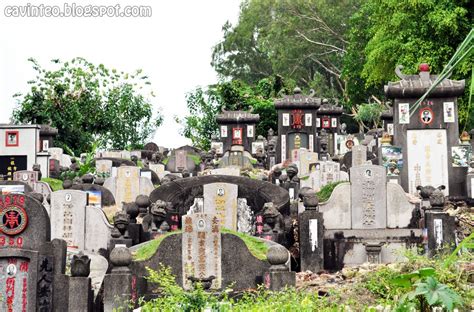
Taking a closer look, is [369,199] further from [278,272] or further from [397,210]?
[278,272]

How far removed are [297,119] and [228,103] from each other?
1233 centimetres

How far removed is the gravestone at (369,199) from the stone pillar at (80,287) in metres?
6.32

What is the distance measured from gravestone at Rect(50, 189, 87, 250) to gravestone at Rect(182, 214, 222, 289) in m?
4.38

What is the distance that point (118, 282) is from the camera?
36.0 ft

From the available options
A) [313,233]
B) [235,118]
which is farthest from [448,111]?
[235,118]

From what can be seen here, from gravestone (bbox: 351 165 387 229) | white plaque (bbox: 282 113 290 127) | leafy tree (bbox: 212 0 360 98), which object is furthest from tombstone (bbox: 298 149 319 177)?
leafy tree (bbox: 212 0 360 98)

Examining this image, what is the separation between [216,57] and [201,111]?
1225 centimetres

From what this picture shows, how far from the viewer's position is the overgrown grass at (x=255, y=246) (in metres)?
11.9

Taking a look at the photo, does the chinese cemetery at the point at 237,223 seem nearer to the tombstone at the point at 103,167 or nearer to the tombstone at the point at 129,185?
the tombstone at the point at 129,185

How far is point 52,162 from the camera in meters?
34.4

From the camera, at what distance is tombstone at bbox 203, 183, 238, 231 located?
1559cm

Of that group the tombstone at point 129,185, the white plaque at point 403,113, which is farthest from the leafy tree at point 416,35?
the tombstone at point 129,185

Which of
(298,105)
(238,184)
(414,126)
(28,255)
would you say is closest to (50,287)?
(28,255)

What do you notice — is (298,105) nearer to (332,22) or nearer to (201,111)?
(201,111)
